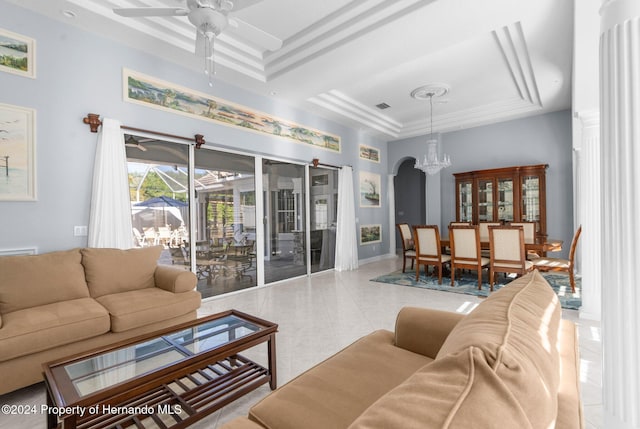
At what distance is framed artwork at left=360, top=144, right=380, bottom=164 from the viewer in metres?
7.43

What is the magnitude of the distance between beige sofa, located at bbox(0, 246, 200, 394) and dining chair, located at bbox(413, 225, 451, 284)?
11.9 ft

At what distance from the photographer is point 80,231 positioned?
3.27 m

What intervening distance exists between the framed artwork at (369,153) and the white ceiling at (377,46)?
5.32ft

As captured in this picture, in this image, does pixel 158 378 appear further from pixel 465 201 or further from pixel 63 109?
pixel 465 201

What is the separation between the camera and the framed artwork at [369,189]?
24.2ft

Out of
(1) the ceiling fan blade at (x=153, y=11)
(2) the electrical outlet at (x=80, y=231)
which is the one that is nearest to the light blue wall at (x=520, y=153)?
(1) the ceiling fan blade at (x=153, y=11)

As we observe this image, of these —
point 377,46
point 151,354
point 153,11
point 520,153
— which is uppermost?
point 377,46

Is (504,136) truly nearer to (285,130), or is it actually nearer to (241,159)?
(285,130)

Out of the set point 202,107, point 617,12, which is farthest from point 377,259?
point 617,12

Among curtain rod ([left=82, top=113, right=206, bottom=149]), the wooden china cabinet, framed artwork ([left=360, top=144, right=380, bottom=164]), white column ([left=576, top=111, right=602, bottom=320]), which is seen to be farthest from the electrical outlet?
the wooden china cabinet

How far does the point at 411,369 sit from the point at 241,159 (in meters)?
4.17

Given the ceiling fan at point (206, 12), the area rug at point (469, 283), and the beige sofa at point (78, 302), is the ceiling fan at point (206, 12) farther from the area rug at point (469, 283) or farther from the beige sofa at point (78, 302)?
the area rug at point (469, 283)

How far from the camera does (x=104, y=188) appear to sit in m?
3.32

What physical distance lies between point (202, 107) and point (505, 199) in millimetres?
6067
